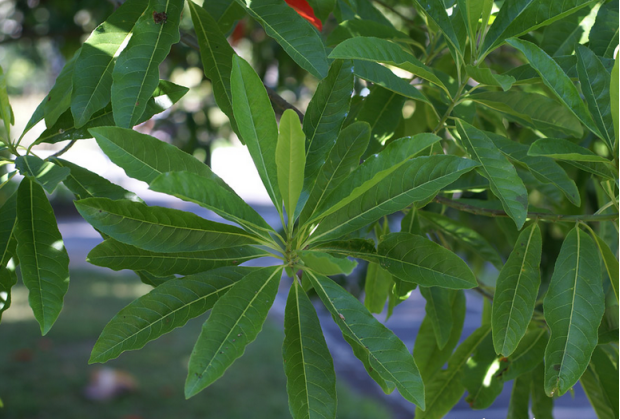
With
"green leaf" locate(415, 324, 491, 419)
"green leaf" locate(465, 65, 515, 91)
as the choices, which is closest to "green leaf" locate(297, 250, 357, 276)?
"green leaf" locate(465, 65, 515, 91)

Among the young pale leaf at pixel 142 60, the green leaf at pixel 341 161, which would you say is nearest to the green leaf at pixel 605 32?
the green leaf at pixel 341 161

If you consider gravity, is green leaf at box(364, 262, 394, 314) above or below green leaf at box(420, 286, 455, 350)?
above

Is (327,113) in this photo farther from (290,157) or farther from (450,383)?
(450,383)

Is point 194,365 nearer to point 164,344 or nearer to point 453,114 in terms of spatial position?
point 453,114

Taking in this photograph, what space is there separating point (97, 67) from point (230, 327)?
1.50 feet

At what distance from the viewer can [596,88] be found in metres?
0.93

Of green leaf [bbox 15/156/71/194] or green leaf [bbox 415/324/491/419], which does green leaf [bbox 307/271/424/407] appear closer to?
green leaf [bbox 15/156/71/194]

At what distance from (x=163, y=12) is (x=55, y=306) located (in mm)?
481

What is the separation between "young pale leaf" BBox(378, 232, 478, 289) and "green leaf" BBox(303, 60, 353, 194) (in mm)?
154

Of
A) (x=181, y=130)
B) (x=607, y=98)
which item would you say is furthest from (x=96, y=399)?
(x=607, y=98)

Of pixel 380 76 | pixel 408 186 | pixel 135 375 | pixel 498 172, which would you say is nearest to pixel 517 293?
pixel 498 172

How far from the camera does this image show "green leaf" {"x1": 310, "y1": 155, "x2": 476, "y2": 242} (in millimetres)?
747

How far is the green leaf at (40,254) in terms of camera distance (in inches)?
32.7

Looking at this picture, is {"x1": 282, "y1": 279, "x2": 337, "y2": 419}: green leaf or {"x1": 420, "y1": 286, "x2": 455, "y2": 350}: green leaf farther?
{"x1": 420, "y1": 286, "x2": 455, "y2": 350}: green leaf
